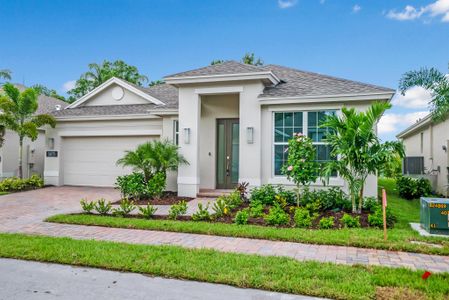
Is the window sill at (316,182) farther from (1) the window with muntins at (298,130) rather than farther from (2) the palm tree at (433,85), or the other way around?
(2) the palm tree at (433,85)

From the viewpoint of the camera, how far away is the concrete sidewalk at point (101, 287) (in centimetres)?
384

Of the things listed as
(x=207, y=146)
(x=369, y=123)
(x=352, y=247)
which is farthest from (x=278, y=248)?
(x=207, y=146)

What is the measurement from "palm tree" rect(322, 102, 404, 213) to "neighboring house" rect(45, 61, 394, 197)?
1.74 m

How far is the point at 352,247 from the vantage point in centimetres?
587

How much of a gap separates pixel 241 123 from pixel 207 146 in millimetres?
1933

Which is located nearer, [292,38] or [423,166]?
[423,166]

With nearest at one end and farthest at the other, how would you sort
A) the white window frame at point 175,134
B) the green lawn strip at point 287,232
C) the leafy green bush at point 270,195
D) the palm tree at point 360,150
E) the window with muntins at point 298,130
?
the green lawn strip at point 287,232, the palm tree at point 360,150, the leafy green bush at point 270,195, the window with muntins at point 298,130, the white window frame at point 175,134

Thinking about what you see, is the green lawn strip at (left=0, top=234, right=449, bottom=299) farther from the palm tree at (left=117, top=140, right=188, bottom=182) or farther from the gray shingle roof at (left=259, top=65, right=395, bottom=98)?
the gray shingle roof at (left=259, top=65, right=395, bottom=98)

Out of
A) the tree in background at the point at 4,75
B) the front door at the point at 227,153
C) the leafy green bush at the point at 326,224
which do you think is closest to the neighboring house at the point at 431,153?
the leafy green bush at the point at 326,224

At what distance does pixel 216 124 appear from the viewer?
12.4m

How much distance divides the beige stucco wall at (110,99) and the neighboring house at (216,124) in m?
0.12

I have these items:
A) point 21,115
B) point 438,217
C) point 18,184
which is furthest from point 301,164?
point 21,115

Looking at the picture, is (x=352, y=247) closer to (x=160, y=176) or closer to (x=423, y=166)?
(x=160, y=176)

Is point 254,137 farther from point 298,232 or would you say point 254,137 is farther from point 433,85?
point 433,85
